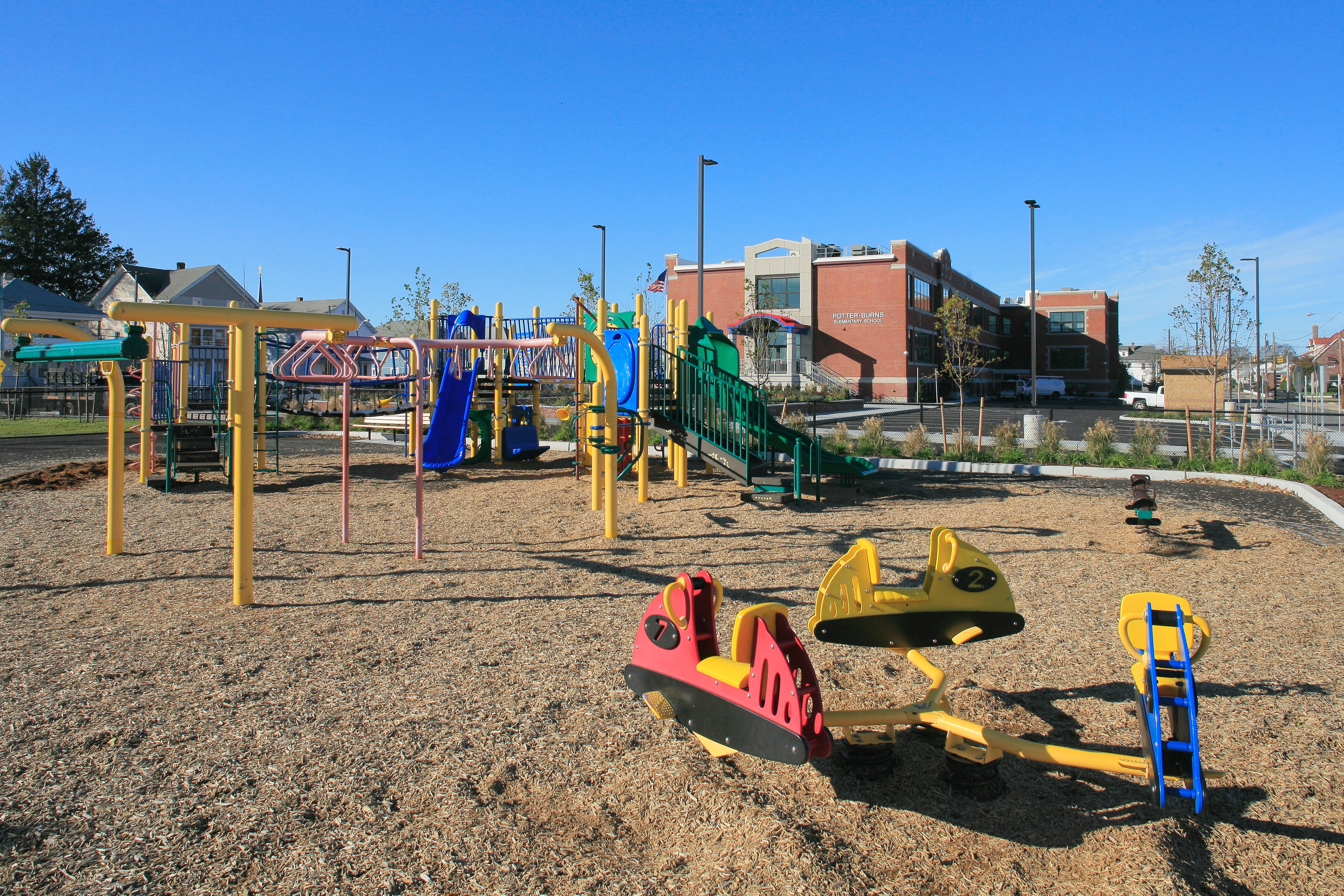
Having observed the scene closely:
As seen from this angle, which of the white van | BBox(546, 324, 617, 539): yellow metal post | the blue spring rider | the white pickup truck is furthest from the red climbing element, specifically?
the white van

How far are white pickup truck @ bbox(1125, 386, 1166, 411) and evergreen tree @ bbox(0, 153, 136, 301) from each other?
77905 millimetres

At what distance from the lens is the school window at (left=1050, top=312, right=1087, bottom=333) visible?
222 ft

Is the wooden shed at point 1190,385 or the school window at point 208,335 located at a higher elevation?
the school window at point 208,335

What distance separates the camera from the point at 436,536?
8.66m

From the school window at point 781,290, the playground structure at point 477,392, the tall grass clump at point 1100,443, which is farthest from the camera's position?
the school window at point 781,290

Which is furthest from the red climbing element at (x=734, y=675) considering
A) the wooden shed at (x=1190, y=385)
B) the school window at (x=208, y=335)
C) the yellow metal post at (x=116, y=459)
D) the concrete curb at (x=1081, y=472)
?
the wooden shed at (x=1190, y=385)

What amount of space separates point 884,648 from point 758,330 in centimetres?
3948

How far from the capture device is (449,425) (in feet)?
28.4

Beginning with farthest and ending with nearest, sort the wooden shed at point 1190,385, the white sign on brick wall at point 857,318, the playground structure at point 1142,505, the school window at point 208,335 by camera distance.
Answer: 1. the white sign on brick wall at point 857,318
2. the wooden shed at point 1190,385
3. the school window at point 208,335
4. the playground structure at point 1142,505

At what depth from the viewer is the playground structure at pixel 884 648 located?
2.82m

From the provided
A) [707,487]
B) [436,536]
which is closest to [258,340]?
[436,536]

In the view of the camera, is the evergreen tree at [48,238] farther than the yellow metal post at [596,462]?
Yes

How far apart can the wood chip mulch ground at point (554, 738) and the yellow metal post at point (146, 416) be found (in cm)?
369

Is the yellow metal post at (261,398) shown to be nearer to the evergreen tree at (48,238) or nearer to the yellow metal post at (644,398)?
the yellow metal post at (644,398)
